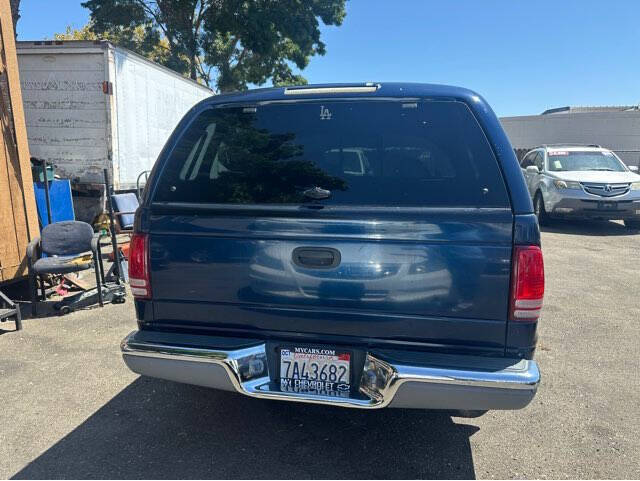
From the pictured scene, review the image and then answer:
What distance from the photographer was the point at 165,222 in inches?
106

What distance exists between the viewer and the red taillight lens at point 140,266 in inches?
107

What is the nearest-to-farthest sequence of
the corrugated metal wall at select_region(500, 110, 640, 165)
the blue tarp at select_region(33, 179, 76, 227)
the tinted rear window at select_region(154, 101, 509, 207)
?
the tinted rear window at select_region(154, 101, 509, 207)
the blue tarp at select_region(33, 179, 76, 227)
the corrugated metal wall at select_region(500, 110, 640, 165)

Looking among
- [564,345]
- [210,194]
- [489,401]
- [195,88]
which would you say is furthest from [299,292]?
[195,88]

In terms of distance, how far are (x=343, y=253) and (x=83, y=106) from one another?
744cm

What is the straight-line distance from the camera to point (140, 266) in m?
2.74

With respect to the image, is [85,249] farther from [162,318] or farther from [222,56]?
[222,56]

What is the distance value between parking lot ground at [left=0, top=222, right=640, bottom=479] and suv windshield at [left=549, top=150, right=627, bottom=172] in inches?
312

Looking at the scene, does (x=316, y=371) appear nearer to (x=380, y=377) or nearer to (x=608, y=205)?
(x=380, y=377)

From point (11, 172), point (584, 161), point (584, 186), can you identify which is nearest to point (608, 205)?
point (584, 186)

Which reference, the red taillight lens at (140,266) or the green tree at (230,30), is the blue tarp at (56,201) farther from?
the green tree at (230,30)

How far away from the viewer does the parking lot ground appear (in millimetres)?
2740

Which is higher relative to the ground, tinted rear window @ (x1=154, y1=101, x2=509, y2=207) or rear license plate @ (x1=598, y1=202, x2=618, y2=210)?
tinted rear window @ (x1=154, y1=101, x2=509, y2=207)

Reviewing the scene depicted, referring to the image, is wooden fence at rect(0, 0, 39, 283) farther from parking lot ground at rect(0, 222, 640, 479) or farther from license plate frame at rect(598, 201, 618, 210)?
license plate frame at rect(598, 201, 618, 210)

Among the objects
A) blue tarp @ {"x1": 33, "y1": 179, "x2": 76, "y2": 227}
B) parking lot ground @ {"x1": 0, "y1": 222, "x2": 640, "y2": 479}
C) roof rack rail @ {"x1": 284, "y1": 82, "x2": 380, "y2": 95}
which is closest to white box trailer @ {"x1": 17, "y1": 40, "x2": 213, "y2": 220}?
blue tarp @ {"x1": 33, "y1": 179, "x2": 76, "y2": 227}
